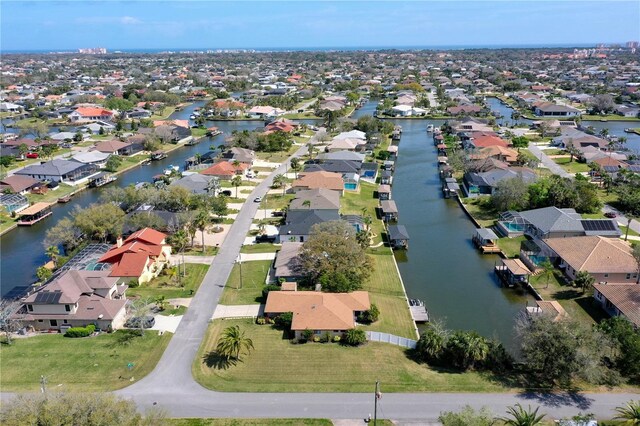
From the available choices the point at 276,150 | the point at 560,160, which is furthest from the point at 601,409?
the point at 276,150

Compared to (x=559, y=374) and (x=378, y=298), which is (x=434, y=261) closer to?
(x=378, y=298)

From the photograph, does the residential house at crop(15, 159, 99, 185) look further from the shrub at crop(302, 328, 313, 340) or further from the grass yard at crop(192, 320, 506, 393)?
the shrub at crop(302, 328, 313, 340)

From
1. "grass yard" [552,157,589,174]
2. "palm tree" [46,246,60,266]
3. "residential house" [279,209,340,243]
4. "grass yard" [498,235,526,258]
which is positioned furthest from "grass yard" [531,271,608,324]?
"palm tree" [46,246,60,266]

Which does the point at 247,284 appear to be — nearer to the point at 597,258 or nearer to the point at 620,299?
the point at 620,299

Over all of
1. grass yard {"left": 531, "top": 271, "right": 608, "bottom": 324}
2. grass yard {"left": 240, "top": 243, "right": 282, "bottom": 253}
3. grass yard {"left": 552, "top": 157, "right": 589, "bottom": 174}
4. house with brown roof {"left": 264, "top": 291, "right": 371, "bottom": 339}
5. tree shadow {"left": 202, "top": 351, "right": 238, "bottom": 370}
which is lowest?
grass yard {"left": 531, "top": 271, "right": 608, "bottom": 324}

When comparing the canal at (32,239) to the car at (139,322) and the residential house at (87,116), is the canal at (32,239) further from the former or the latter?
the residential house at (87,116)

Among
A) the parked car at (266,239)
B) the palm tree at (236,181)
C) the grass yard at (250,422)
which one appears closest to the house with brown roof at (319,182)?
the palm tree at (236,181)

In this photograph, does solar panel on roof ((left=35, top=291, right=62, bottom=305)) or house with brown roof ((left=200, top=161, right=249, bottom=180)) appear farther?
house with brown roof ((left=200, top=161, right=249, bottom=180))
